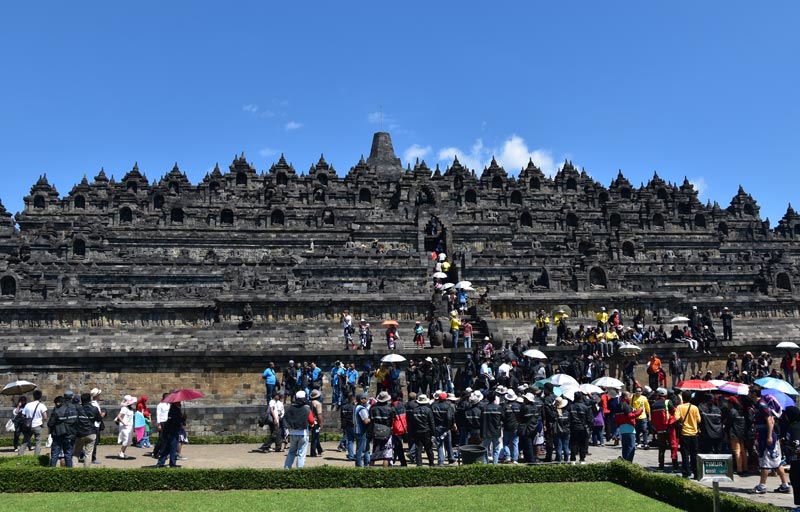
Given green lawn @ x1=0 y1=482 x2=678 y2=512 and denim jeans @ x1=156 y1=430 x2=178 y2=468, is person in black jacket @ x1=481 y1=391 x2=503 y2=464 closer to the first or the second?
green lawn @ x1=0 y1=482 x2=678 y2=512

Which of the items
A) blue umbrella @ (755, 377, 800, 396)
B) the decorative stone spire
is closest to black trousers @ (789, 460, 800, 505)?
blue umbrella @ (755, 377, 800, 396)

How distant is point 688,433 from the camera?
1443cm

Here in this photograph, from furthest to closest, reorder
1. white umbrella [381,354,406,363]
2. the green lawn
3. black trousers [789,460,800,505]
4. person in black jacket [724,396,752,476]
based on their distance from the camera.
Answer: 1. white umbrella [381,354,406,363]
2. person in black jacket [724,396,752,476]
3. the green lawn
4. black trousers [789,460,800,505]

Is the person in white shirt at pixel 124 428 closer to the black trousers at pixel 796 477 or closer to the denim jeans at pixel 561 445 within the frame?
the denim jeans at pixel 561 445

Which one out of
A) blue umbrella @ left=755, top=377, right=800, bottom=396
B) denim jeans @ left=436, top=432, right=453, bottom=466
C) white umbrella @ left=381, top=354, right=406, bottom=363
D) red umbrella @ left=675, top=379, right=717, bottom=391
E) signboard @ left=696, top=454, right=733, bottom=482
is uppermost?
white umbrella @ left=381, top=354, right=406, bottom=363

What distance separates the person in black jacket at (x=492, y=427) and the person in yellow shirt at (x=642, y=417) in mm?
3648

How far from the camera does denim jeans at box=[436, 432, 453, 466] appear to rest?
1577cm

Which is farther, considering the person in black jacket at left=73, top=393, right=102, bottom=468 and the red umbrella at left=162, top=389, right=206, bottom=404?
the red umbrella at left=162, top=389, right=206, bottom=404

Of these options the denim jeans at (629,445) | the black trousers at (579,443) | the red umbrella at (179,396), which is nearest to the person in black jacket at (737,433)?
the denim jeans at (629,445)

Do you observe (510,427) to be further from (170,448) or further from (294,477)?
(170,448)

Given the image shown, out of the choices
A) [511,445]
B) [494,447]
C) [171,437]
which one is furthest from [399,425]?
[171,437]

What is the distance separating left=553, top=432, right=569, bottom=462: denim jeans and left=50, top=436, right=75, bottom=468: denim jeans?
10.7 metres

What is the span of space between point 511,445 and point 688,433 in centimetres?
396

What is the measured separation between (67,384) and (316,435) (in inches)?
478
